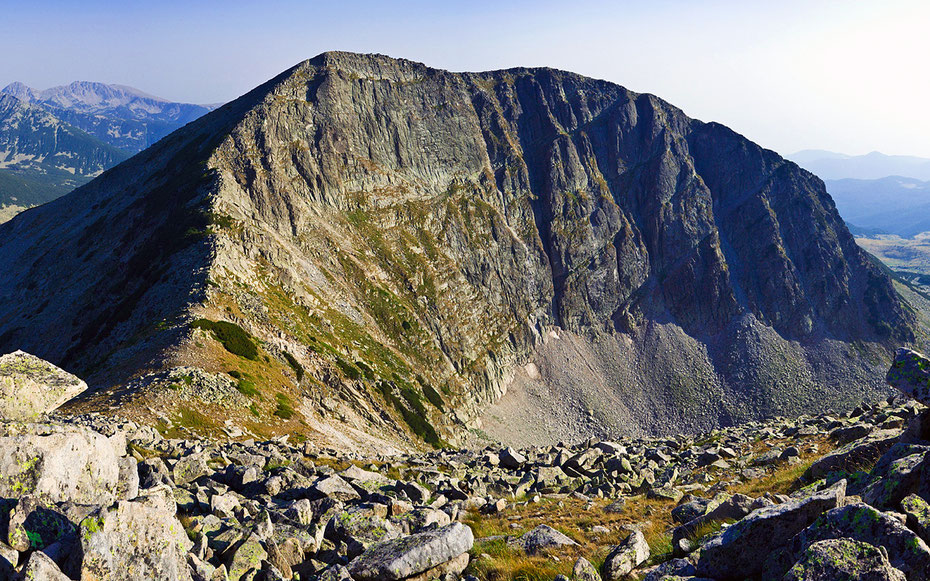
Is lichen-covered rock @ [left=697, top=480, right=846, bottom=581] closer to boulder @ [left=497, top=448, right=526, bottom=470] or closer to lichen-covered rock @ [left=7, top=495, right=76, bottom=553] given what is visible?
lichen-covered rock @ [left=7, top=495, right=76, bottom=553]

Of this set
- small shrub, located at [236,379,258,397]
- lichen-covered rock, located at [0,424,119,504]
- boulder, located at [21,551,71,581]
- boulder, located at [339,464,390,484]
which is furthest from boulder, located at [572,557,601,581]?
small shrub, located at [236,379,258,397]

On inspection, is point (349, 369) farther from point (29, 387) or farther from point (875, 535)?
point (875, 535)

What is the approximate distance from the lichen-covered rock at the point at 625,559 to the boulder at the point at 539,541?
235 cm

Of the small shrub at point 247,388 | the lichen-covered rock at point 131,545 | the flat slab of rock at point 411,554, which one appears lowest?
the small shrub at point 247,388

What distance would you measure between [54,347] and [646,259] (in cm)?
15844

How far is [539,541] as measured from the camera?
48.9 feet

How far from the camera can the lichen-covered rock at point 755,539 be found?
32.9ft

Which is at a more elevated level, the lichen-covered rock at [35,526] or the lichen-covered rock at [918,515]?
the lichen-covered rock at [918,515]

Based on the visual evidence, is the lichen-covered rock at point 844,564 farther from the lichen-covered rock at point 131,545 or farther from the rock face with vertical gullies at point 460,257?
the rock face with vertical gullies at point 460,257

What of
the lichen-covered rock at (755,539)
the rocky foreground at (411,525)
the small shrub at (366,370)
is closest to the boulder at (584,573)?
the rocky foreground at (411,525)

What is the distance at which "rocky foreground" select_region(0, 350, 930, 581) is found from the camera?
30.3ft

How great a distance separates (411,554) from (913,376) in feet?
52.3

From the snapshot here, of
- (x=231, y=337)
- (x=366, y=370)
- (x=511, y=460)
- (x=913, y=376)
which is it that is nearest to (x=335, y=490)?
(x=511, y=460)

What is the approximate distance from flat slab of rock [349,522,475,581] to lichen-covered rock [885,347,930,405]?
1421cm
